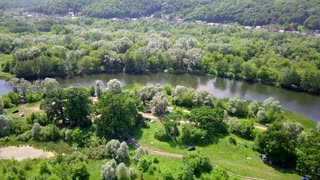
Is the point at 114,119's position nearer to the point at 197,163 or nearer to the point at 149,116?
the point at 149,116

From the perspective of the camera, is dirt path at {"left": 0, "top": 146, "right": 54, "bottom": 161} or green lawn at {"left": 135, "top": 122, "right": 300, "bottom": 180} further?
dirt path at {"left": 0, "top": 146, "right": 54, "bottom": 161}

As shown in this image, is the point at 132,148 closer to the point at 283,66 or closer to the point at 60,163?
the point at 60,163

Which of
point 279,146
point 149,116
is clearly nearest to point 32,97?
point 149,116

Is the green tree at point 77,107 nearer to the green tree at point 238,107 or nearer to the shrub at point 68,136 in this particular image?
Answer: the shrub at point 68,136

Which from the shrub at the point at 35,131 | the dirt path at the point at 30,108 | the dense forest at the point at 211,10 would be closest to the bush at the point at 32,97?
the dirt path at the point at 30,108

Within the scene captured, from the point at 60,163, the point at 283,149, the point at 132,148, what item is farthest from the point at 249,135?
the point at 60,163

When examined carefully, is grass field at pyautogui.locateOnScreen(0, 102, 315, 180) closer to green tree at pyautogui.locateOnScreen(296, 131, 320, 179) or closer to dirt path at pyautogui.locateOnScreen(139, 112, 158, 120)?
green tree at pyautogui.locateOnScreen(296, 131, 320, 179)

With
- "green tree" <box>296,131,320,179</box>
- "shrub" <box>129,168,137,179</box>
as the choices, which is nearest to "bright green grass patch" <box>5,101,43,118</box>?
"shrub" <box>129,168,137,179</box>
